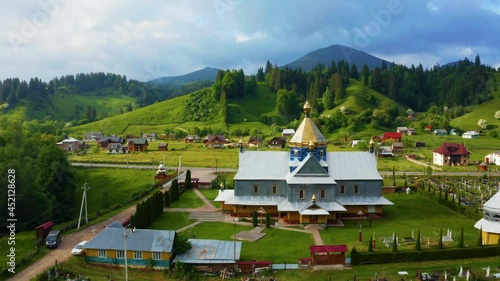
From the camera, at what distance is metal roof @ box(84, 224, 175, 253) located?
28303mm

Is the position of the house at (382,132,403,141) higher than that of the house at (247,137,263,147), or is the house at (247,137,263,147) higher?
the house at (382,132,403,141)

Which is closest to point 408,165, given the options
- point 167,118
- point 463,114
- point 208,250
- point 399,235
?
point 399,235

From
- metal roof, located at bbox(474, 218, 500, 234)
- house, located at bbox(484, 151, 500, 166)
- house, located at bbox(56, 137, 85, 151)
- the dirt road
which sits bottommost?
the dirt road

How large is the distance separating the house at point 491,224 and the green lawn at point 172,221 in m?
24.4

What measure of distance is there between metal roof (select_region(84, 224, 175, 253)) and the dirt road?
2627 mm

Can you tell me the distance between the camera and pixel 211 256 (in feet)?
92.2

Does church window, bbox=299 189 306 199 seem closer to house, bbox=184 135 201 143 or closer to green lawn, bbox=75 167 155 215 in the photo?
green lawn, bbox=75 167 155 215

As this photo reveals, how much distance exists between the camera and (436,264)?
1121 inches

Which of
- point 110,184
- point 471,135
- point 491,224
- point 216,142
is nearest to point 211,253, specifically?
point 491,224

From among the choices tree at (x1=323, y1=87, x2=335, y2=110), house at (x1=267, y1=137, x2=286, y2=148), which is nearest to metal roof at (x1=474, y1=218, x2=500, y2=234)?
house at (x1=267, y1=137, x2=286, y2=148)

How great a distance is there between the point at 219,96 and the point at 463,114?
3090 inches

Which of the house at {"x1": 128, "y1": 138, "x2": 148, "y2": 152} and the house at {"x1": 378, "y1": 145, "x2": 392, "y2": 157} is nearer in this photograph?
the house at {"x1": 378, "y1": 145, "x2": 392, "y2": 157}

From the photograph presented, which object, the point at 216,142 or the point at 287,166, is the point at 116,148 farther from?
the point at 287,166

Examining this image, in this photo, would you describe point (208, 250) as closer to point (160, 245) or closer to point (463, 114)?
point (160, 245)
